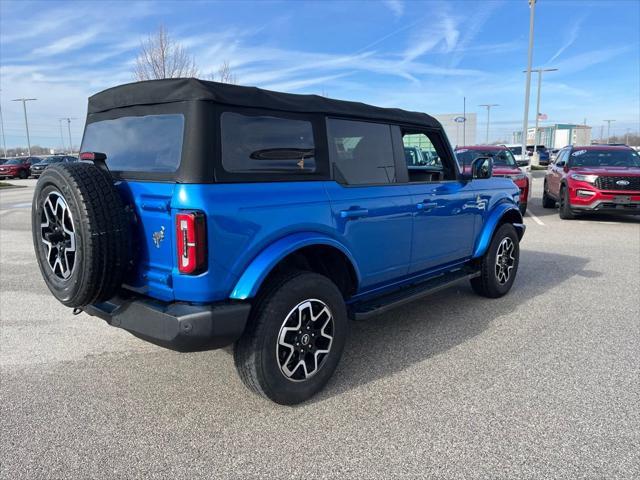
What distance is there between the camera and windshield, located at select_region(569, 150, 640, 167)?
451 inches

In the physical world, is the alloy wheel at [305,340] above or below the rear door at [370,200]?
below

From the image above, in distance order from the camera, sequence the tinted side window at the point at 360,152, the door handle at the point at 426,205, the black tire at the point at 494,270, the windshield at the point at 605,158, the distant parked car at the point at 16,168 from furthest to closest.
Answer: the distant parked car at the point at 16,168
the windshield at the point at 605,158
the black tire at the point at 494,270
the door handle at the point at 426,205
the tinted side window at the point at 360,152

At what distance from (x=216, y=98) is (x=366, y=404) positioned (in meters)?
2.09

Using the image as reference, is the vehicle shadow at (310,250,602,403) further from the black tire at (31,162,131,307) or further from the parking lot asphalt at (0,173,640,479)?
the black tire at (31,162,131,307)

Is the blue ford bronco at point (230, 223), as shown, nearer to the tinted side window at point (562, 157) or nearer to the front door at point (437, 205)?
the front door at point (437, 205)

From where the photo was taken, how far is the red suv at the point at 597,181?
10.3m

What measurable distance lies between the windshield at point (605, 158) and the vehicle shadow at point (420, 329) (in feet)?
21.2

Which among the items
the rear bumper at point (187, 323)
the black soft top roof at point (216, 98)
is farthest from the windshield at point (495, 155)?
the rear bumper at point (187, 323)

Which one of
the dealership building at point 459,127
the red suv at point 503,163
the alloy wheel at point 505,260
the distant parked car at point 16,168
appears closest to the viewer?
the alloy wheel at point 505,260

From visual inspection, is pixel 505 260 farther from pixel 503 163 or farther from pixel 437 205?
pixel 503 163

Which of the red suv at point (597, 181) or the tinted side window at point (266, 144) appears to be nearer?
the tinted side window at point (266, 144)

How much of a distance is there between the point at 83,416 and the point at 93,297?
77cm

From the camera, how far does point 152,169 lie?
2.92 metres

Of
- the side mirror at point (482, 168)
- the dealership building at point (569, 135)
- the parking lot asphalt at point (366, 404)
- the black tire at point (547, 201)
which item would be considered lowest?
the parking lot asphalt at point (366, 404)
